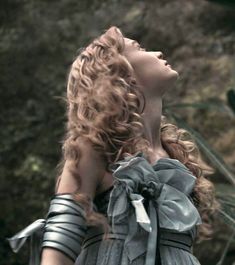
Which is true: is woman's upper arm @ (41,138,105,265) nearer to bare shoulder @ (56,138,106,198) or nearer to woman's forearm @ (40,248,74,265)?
bare shoulder @ (56,138,106,198)

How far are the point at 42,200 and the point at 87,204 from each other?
175 inches

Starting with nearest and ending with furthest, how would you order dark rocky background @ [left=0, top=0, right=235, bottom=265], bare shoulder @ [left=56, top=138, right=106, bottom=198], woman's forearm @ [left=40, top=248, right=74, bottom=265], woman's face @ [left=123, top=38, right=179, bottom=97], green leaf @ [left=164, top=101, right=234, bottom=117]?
woman's forearm @ [left=40, top=248, right=74, bottom=265], bare shoulder @ [left=56, top=138, right=106, bottom=198], woman's face @ [left=123, top=38, right=179, bottom=97], green leaf @ [left=164, top=101, right=234, bottom=117], dark rocky background @ [left=0, top=0, right=235, bottom=265]

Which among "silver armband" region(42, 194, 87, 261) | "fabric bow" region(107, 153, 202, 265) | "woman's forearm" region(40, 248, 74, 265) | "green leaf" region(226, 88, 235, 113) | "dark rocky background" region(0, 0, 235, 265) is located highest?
"fabric bow" region(107, 153, 202, 265)

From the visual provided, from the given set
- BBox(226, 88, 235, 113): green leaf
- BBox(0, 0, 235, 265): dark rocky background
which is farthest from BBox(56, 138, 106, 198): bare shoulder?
BBox(0, 0, 235, 265): dark rocky background

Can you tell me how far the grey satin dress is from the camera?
240cm

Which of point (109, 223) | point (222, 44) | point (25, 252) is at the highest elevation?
point (109, 223)

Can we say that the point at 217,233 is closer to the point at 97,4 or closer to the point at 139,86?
the point at 97,4

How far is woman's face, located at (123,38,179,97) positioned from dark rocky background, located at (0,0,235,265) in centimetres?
392

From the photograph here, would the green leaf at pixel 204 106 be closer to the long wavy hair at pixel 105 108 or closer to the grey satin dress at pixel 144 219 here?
the long wavy hair at pixel 105 108

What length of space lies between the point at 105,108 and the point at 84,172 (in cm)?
18

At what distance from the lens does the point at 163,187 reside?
2.52m

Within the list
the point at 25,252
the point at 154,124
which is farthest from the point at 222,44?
the point at 154,124

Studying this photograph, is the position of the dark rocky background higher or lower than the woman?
lower

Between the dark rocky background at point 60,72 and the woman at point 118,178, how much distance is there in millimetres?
3946
